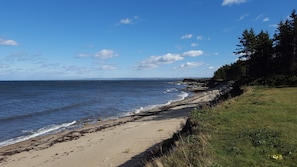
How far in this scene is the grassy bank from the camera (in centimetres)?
654

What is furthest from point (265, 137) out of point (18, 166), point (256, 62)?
point (256, 62)

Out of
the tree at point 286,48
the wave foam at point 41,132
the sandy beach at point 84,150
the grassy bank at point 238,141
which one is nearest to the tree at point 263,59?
the tree at point 286,48

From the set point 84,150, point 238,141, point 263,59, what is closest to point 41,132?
point 84,150

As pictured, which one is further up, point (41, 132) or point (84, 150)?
point (84, 150)

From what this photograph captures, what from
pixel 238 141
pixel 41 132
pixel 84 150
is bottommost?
pixel 41 132

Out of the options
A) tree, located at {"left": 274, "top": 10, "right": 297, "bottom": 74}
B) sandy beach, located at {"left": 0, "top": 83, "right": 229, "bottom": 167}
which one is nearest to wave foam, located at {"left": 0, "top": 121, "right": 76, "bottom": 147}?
sandy beach, located at {"left": 0, "top": 83, "right": 229, "bottom": 167}

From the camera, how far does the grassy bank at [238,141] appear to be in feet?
21.5

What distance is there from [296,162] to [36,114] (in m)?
29.9

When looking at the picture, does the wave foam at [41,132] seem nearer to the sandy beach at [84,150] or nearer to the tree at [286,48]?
the sandy beach at [84,150]

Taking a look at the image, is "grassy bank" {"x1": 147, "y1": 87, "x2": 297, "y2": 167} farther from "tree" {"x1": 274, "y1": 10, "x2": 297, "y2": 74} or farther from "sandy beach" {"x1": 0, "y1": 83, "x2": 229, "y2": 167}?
"tree" {"x1": 274, "y1": 10, "x2": 297, "y2": 74}

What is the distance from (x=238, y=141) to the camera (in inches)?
312

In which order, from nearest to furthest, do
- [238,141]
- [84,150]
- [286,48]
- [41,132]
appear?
[238,141] → [84,150] → [41,132] → [286,48]

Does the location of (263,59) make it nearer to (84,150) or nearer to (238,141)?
(84,150)

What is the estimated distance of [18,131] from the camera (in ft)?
75.5
